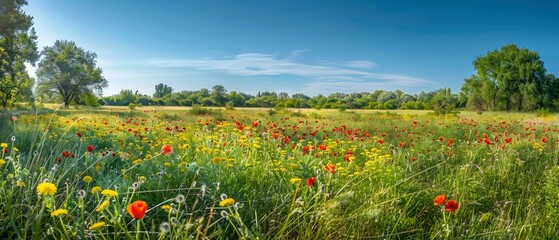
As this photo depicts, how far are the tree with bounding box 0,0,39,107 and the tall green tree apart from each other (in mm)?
47546

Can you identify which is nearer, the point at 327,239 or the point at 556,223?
the point at 327,239

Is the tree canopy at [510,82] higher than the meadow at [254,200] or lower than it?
higher

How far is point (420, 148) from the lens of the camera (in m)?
8.05

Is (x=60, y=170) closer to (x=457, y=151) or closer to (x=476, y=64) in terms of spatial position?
(x=457, y=151)

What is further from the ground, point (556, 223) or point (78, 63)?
point (78, 63)

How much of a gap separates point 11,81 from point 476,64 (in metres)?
51.0

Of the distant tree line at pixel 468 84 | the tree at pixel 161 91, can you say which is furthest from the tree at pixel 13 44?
the tree at pixel 161 91

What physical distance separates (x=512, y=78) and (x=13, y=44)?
50607 mm

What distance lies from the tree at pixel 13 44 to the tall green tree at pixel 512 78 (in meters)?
47.5

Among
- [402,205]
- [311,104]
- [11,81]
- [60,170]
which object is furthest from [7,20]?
[311,104]

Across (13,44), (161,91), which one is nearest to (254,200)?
(13,44)

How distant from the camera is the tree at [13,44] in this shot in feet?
74.4

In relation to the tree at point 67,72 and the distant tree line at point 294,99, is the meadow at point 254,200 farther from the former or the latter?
the tree at point 67,72

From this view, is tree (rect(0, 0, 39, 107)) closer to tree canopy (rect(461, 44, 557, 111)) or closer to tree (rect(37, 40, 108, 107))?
tree (rect(37, 40, 108, 107))
